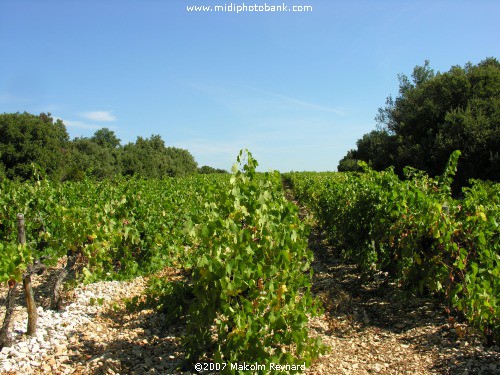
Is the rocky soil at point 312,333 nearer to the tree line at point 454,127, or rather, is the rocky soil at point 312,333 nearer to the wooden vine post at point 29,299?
the wooden vine post at point 29,299

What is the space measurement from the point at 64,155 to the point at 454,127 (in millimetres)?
33415

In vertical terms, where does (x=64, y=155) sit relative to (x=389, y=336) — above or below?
above

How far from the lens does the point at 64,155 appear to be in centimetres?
3719

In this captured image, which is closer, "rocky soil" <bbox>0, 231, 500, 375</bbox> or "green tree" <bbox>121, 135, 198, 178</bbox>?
"rocky soil" <bbox>0, 231, 500, 375</bbox>

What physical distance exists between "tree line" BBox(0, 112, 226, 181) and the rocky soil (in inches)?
604

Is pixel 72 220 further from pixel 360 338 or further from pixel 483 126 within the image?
pixel 483 126

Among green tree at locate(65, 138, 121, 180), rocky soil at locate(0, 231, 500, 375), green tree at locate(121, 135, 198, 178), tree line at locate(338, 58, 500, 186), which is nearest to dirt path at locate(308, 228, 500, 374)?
rocky soil at locate(0, 231, 500, 375)

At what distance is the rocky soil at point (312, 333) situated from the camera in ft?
13.1

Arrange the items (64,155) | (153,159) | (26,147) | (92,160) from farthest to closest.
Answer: (153,159) < (92,160) < (64,155) < (26,147)

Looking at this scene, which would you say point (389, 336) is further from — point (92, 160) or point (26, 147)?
point (92, 160)

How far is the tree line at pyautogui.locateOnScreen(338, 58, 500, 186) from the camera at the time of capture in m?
22.8

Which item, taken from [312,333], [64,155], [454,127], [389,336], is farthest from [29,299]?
[64,155]

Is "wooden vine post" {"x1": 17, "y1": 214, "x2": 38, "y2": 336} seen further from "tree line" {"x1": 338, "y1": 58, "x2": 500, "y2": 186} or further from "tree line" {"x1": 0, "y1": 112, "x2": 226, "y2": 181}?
"tree line" {"x1": 338, "y1": 58, "x2": 500, "y2": 186}

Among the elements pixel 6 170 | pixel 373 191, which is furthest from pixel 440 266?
pixel 6 170
